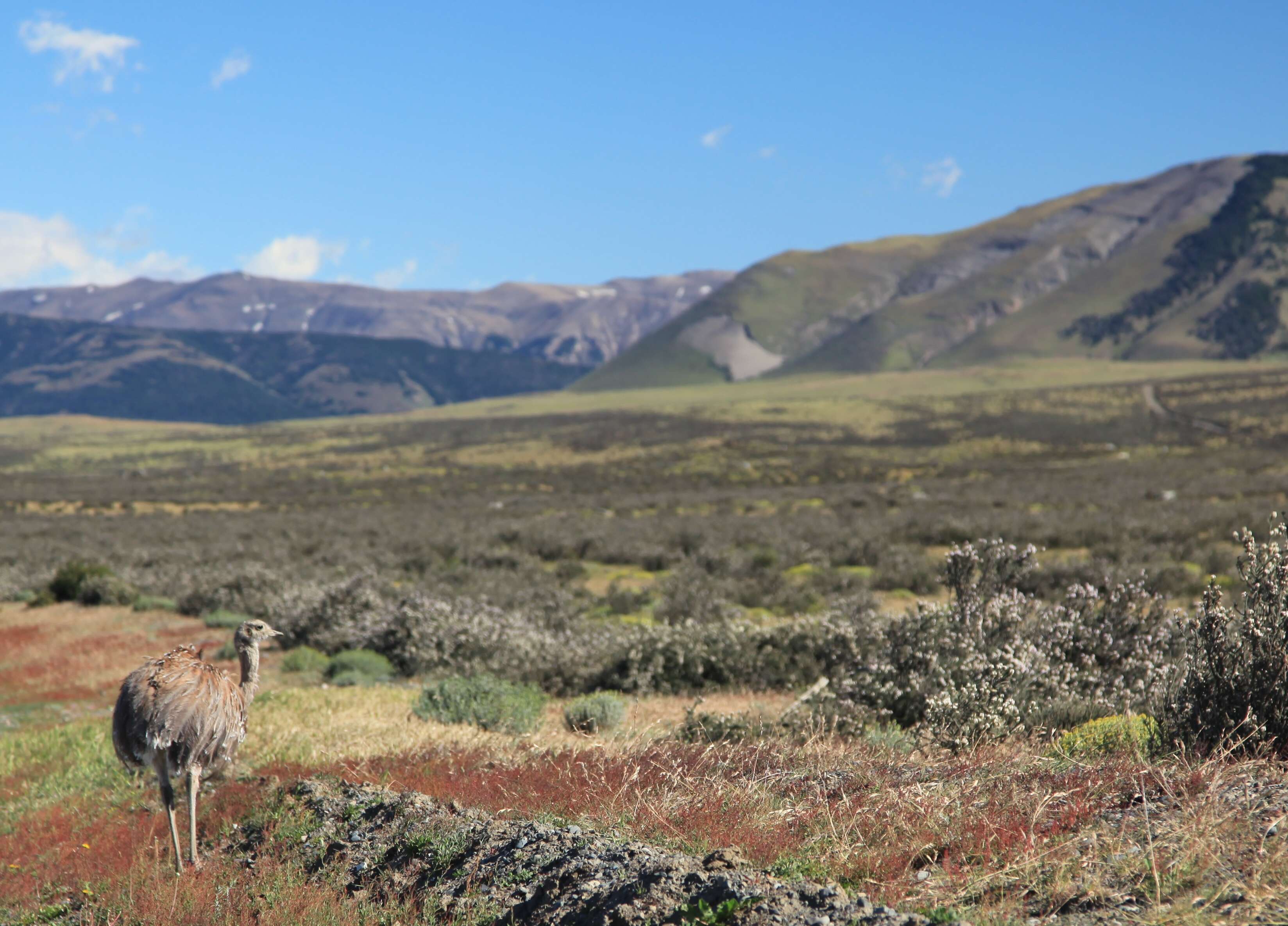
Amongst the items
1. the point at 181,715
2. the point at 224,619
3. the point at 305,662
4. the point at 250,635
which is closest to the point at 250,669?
the point at 250,635

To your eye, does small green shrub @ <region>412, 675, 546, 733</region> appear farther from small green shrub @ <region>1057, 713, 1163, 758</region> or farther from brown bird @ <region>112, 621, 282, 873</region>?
small green shrub @ <region>1057, 713, 1163, 758</region>

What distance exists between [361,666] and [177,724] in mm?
8810

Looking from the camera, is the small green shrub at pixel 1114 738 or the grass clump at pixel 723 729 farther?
the grass clump at pixel 723 729

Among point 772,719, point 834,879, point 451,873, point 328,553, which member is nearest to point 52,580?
point 328,553

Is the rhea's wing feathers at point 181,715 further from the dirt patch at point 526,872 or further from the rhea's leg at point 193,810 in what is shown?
A: the dirt patch at point 526,872

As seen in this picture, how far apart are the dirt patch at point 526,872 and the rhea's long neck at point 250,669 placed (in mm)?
933

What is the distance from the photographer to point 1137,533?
28.4 metres

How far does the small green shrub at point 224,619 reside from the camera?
19172 mm

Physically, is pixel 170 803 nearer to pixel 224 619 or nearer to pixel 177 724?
pixel 177 724

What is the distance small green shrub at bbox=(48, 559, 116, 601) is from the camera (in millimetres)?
23250

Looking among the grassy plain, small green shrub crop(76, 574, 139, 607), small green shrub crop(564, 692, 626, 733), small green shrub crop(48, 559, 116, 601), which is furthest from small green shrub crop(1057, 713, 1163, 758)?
small green shrub crop(48, 559, 116, 601)

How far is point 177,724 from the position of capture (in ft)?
21.7

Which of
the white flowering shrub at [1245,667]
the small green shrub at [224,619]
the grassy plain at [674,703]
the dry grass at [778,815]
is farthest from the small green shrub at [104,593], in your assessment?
the white flowering shrub at [1245,667]

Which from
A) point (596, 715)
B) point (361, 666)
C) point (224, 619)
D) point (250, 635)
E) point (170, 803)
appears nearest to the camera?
point (170, 803)
